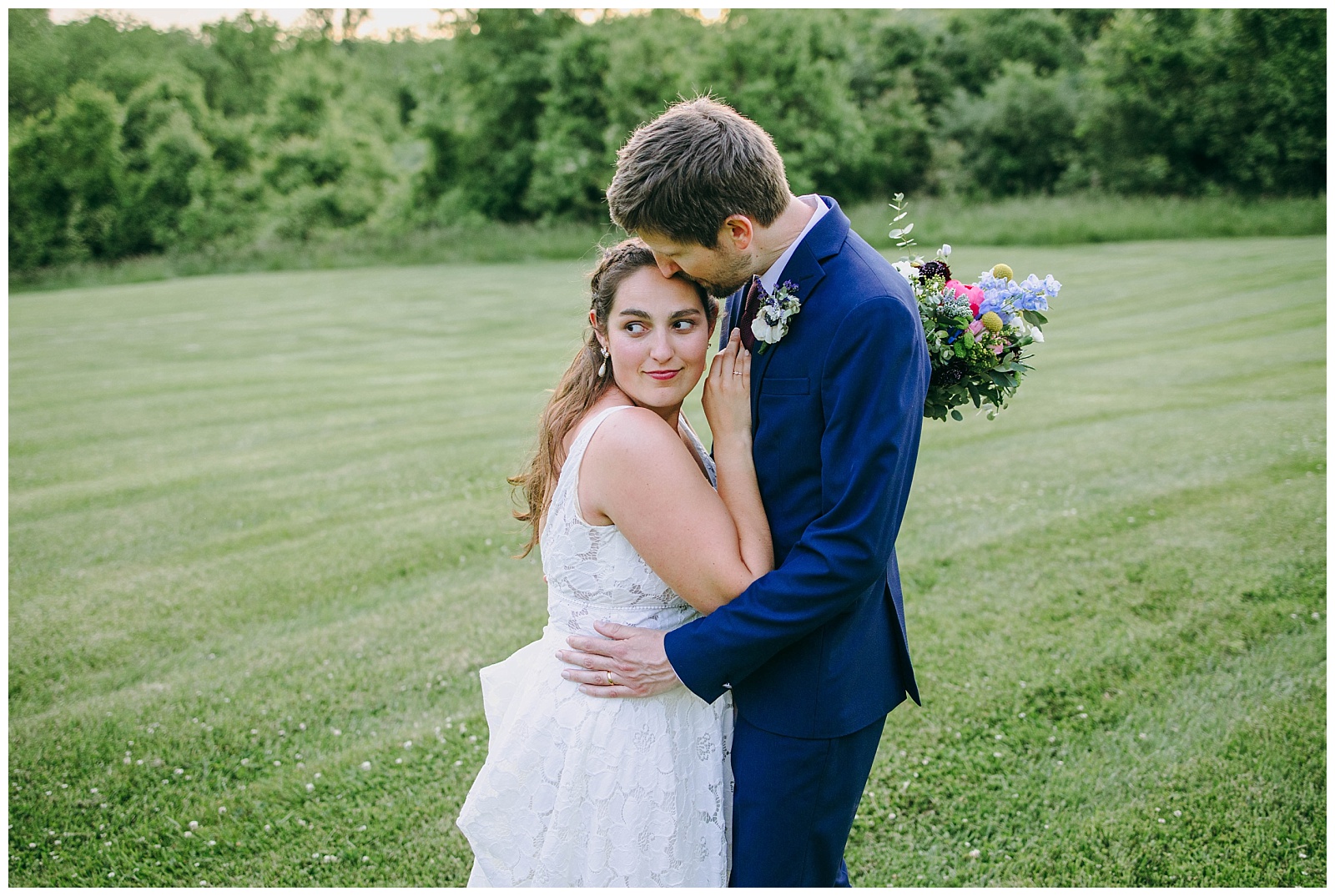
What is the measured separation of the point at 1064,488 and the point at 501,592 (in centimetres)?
482

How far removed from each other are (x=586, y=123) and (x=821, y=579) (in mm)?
36352

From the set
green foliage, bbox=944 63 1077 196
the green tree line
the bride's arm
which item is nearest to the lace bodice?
the bride's arm

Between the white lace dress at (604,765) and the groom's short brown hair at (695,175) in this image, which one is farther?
the white lace dress at (604,765)

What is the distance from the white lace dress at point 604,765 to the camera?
2850 millimetres

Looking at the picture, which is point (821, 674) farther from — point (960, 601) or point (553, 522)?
point (960, 601)

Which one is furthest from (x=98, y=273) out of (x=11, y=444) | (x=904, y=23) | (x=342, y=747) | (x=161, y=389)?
(x=342, y=747)

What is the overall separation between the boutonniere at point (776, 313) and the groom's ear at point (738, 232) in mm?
159

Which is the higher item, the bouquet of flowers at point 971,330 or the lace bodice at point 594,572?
the bouquet of flowers at point 971,330

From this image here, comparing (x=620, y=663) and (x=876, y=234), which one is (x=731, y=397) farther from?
(x=876, y=234)

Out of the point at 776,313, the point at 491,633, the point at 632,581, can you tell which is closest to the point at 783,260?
the point at 776,313

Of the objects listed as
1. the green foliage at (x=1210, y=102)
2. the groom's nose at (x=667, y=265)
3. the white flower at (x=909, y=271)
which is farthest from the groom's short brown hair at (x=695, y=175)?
the green foliage at (x=1210, y=102)

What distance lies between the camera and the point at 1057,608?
6.21 m

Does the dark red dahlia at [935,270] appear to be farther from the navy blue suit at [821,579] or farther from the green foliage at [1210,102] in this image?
the green foliage at [1210,102]

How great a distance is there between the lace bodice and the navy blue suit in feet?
0.71
